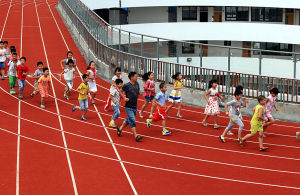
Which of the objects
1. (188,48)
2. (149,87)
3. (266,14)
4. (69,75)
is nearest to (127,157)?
(149,87)

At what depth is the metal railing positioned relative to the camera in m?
16.3

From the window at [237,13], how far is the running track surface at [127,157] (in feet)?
76.4

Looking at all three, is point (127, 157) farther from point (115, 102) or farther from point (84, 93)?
point (84, 93)

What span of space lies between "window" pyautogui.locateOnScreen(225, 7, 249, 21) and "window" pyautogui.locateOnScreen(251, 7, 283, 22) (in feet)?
1.60

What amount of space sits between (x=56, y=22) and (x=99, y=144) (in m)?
18.7

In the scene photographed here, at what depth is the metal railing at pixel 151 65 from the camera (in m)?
16.3

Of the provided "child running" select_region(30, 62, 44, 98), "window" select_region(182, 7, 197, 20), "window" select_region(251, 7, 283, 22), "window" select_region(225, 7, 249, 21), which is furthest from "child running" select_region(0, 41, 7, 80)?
"window" select_region(251, 7, 283, 22)

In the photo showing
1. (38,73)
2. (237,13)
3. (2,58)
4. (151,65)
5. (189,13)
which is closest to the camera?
(38,73)

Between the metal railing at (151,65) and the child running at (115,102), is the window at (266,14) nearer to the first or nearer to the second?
the metal railing at (151,65)

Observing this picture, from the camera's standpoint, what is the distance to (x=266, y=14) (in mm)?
38344

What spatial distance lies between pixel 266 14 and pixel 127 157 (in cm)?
2886

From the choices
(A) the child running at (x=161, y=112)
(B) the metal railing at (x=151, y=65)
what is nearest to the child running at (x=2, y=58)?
(B) the metal railing at (x=151, y=65)

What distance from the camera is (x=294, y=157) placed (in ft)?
40.1

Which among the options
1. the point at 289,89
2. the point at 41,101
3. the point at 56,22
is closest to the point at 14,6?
the point at 56,22
